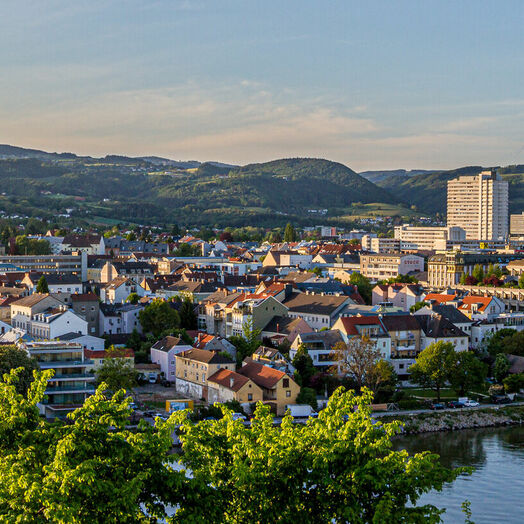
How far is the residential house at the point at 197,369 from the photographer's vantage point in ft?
97.1

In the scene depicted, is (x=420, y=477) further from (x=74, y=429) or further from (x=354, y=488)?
(x=74, y=429)

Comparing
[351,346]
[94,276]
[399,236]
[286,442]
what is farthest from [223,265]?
[286,442]

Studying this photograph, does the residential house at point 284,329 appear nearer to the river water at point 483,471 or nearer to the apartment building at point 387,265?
the river water at point 483,471

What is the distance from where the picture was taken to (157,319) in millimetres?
37969

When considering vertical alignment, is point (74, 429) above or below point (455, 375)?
above

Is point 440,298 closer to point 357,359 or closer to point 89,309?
point 357,359

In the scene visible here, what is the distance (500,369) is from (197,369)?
1125 cm

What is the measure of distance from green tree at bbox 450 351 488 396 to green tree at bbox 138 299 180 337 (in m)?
12.7

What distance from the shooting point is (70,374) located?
27234mm

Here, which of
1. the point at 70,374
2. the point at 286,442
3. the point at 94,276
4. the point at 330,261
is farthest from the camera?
the point at 330,261

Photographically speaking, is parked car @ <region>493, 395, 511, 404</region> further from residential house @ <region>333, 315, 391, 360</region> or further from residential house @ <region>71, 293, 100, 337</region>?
residential house @ <region>71, 293, 100, 337</region>

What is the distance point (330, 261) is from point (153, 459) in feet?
214

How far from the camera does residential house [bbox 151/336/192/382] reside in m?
32.5

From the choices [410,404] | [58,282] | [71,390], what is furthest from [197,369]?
[58,282]
